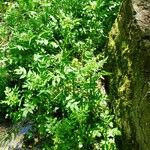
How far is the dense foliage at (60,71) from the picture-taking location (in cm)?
362

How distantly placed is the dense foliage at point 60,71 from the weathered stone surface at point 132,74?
166mm

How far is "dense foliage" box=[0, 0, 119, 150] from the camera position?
3617mm

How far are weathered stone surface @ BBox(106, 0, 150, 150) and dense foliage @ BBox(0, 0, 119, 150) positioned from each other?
166 mm

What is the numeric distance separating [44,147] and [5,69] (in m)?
1.04

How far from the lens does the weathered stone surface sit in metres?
3.00

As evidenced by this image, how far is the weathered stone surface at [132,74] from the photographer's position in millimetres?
3000

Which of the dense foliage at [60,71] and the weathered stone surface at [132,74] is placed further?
the dense foliage at [60,71]

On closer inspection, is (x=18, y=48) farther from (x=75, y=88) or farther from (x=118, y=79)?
(x=118, y=79)

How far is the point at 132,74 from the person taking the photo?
330 cm

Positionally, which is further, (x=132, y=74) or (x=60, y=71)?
(x=60, y=71)

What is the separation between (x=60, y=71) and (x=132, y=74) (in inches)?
30.0

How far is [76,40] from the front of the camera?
444cm

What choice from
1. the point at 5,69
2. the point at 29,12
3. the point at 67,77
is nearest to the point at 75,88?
the point at 67,77

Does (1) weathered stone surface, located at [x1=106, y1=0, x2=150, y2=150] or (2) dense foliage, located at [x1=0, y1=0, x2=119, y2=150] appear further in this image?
(2) dense foliage, located at [x1=0, y1=0, x2=119, y2=150]
